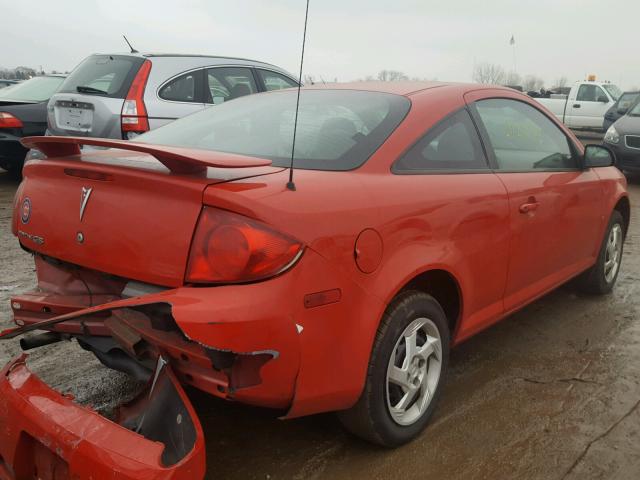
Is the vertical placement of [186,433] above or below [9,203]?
above

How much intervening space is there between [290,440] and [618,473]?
1310 mm

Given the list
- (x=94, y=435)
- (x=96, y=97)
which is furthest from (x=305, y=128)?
(x=96, y=97)

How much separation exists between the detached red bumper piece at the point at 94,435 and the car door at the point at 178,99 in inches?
171

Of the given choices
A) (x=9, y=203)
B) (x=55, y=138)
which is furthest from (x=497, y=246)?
(x=9, y=203)

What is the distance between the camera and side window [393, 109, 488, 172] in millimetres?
2510

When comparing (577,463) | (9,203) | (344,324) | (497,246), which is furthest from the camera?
(9,203)

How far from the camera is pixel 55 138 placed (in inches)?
87.4

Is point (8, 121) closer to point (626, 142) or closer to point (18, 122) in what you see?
point (18, 122)

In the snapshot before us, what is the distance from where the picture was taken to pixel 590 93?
17.5 m

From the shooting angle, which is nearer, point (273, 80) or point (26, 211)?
point (26, 211)

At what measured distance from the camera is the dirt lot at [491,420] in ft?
7.61

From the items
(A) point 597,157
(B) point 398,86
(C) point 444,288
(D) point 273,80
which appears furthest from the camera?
(D) point 273,80

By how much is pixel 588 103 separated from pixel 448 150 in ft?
54.9

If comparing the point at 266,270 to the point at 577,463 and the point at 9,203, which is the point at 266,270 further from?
the point at 9,203
